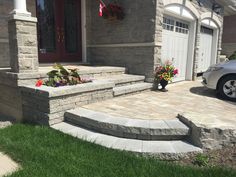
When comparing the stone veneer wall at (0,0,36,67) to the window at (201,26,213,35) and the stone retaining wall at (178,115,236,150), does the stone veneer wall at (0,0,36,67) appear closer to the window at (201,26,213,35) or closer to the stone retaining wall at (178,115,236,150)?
the stone retaining wall at (178,115,236,150)

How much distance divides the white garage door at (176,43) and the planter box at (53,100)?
354 cm

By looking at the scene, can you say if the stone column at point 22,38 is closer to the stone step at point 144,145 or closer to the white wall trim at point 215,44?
the stone step at point 144,145

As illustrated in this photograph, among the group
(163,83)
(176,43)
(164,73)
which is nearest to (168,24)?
(176,43)

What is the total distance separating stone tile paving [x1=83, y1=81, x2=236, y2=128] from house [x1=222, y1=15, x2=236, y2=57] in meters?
12.7

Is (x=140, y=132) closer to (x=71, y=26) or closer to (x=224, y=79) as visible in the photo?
(x=224, y=79)

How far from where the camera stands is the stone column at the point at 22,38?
4488 mm

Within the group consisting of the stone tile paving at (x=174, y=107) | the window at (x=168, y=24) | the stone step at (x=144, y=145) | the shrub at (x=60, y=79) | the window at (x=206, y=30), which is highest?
the window at (x=206, y=30)

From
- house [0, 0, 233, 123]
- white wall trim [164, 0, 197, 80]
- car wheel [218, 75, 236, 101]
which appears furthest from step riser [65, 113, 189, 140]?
white wall trim [164, 0, 197, 80]

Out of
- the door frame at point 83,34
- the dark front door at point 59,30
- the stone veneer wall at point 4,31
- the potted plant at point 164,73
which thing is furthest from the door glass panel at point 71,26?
the potted plant at point 164,73

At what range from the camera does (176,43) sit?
8039mm

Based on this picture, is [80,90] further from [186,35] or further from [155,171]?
[186,35]

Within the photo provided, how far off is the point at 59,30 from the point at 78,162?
211 inches

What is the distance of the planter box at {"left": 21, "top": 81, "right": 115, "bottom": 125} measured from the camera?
401 cm

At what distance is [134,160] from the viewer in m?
2.94
